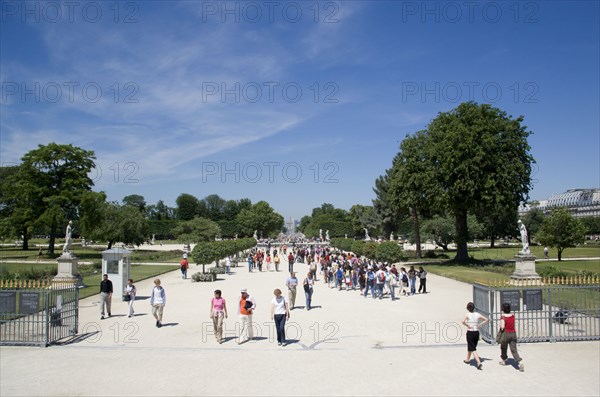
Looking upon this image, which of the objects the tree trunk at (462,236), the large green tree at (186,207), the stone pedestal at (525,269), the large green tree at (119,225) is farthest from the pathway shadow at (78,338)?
the large green tree at (186,207)

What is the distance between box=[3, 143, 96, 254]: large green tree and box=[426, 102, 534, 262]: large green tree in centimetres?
3701

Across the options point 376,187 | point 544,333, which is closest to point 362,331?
point 544,333

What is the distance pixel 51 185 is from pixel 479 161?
43922 millimetres

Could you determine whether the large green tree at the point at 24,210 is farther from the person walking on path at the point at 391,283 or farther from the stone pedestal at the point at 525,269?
the stone pedestal at the point at 525,269

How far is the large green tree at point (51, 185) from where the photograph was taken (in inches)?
1886

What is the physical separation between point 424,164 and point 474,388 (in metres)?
33.4

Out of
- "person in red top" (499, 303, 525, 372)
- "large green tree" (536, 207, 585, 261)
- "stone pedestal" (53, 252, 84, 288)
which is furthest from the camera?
"large green tree" (536, 207, 585, 261)

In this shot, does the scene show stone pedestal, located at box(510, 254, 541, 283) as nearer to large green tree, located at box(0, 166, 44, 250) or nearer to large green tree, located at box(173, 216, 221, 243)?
large green tree, located at box(0, 166, 44, 250)

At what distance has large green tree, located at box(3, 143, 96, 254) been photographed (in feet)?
157

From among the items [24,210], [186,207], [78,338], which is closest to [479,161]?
[78,338]

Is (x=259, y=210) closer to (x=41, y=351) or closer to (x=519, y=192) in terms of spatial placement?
(x=519, y=192)

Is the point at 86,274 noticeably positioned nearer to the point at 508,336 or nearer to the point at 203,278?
the point at 203,278

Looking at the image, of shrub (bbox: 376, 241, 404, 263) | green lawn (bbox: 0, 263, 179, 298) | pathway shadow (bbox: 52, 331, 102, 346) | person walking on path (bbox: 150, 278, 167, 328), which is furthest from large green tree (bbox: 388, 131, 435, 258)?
pathway shadow (bbox: 52, 331, 102, 346)

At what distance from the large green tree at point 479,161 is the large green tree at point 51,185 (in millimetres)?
37012
